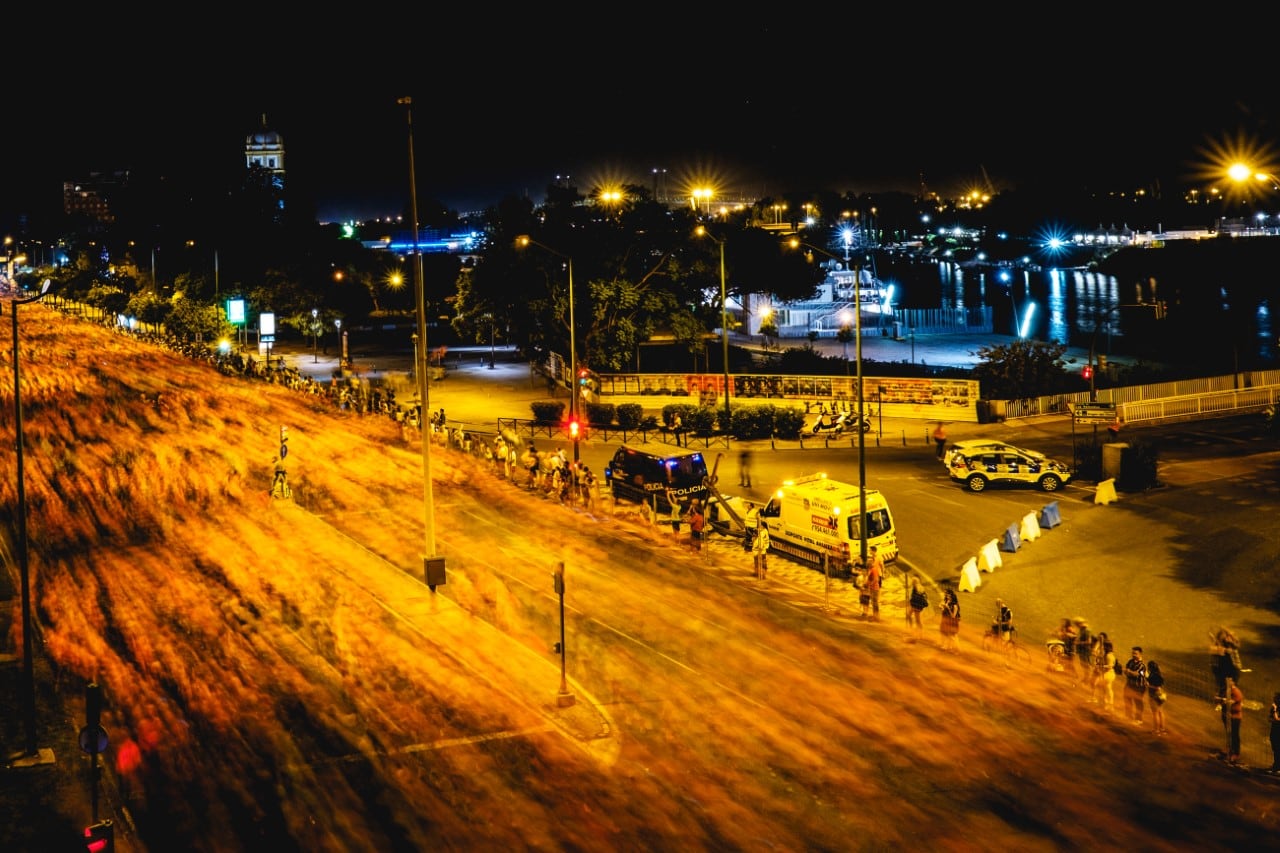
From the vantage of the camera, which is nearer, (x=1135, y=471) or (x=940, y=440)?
(x=1135, y=471)

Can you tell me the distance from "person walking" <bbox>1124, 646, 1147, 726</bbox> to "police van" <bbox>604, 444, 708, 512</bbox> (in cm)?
1422

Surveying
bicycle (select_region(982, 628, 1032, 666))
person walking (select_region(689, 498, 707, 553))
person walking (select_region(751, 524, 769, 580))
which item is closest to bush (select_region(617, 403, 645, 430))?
person walking (select_region(689, 498, 707, 553))

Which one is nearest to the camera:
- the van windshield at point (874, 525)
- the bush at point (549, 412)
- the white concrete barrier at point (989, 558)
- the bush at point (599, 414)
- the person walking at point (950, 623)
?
the person walking at point (950, 623)

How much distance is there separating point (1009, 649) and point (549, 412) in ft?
96.6

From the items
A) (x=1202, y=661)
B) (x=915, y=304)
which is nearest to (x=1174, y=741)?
(x=1202, y=661)

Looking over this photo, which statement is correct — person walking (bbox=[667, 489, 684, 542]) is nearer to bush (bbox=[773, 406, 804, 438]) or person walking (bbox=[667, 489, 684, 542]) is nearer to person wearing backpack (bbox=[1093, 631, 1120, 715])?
person wearing backpack (bbox=[1093, 631, 1120, 715])

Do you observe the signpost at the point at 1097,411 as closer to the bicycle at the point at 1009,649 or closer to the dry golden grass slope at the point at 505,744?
the dry golden grass slope at the point at 505,744

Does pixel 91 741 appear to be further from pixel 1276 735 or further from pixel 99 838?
pixel 1276 735

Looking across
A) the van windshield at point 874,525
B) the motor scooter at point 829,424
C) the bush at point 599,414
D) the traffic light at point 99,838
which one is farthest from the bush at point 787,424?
the traffic light at point 99,838

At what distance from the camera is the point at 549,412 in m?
47.5

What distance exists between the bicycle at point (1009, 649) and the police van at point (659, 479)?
11.0 meters

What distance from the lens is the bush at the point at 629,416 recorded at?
46.3 meters

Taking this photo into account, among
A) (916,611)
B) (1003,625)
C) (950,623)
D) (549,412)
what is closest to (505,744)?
(950,623)

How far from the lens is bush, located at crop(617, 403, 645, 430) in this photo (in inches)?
1823
